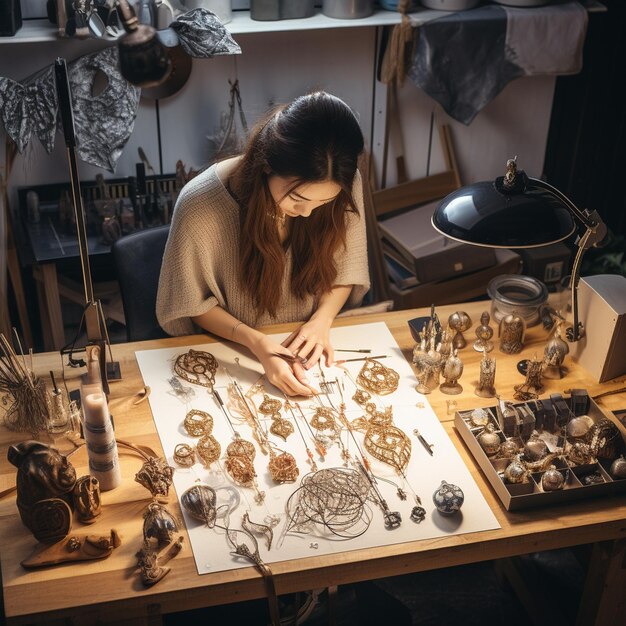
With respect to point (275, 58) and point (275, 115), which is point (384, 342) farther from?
point (275, 58)

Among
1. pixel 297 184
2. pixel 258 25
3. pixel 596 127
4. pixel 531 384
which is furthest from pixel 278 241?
pixel 596 127

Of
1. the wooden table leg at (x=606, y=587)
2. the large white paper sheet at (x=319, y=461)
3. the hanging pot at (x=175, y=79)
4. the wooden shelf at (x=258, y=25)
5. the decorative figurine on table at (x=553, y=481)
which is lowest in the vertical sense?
the wooden table leg at (x=606, y=587)

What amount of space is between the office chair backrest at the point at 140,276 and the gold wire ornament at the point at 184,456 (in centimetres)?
68

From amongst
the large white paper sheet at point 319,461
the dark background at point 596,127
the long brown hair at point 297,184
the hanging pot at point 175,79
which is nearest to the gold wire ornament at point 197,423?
the large white paper sheet at point 319,461

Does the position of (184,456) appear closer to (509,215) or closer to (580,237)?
(509,215)

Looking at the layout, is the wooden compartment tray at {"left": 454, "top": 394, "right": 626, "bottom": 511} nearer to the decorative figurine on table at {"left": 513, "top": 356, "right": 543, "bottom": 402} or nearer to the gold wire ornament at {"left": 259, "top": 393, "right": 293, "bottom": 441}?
the decorative figurine on table at {"left": 513, "top": 356, "right": 543, "bottom": 402}

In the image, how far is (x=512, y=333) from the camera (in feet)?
7.99

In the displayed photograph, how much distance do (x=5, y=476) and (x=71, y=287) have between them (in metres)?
1.70

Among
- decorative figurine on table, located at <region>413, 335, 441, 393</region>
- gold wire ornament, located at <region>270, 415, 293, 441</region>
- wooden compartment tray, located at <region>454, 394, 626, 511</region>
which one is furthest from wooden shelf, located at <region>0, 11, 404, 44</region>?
wooden compartment tray, located at <region>454, 394, 626, 511</region>

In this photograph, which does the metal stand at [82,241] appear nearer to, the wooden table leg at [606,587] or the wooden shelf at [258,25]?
the wooden shelf at [258,25]

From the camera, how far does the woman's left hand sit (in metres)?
2.38

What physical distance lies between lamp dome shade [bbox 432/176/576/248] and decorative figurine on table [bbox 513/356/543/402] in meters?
0.47

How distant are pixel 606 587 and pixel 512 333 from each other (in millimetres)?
726

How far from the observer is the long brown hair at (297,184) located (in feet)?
6.88
